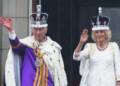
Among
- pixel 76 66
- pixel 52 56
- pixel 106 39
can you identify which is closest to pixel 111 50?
pixel 106 39

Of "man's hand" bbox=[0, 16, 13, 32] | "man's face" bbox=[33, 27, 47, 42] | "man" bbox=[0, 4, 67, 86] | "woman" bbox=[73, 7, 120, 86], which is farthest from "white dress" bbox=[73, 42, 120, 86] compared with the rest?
"man's hand" bbox=[0, 16, 13, 32]

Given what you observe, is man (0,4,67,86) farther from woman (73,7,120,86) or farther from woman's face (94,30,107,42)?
woman's face (94,30,107,42)

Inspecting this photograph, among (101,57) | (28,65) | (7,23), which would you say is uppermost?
(7,23)

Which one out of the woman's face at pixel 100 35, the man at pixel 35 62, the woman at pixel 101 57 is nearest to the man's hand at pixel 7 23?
the man at pixel 35 62

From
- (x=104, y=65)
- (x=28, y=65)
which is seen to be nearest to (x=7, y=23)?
(x=28, y=65)

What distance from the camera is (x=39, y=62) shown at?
9.88 meters

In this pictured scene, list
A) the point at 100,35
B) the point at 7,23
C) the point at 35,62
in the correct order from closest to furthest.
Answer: the point at 7,23, the point at 100,35, the point at 35,62

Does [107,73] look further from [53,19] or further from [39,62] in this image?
[53,19]

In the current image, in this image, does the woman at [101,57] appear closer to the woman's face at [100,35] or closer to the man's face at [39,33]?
the woman's face at [100,35]

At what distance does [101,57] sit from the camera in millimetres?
9820

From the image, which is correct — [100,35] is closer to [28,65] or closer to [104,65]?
[104,65]

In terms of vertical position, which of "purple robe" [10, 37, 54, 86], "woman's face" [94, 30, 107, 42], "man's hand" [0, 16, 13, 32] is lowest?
"purple robe" [10, 37, 54, 86]

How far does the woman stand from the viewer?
Result: 9805 mm

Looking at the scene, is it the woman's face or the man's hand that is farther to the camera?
the woman's face
